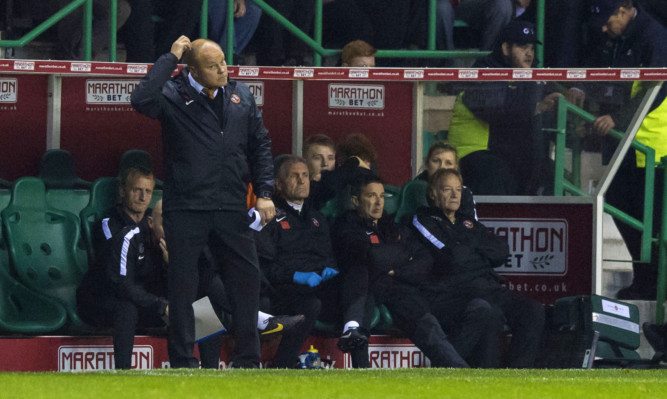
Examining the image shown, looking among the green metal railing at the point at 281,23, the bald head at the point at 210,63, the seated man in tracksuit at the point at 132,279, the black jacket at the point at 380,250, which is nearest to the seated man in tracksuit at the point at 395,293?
the black jacket at the point at 380,250

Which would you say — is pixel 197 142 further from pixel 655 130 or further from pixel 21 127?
pixel 655 130

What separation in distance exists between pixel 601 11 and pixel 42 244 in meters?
5.99

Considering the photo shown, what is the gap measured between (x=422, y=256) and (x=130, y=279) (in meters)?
2.14

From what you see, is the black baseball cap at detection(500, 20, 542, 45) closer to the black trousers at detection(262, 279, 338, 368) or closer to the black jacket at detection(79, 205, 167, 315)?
the black trousers at detection(262, 279, 338, 368)

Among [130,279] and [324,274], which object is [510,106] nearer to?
[324,274]

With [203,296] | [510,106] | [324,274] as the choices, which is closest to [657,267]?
[510,106]

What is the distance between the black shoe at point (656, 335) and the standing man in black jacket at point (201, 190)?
341 centimetres

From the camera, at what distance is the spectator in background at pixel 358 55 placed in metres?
12.7

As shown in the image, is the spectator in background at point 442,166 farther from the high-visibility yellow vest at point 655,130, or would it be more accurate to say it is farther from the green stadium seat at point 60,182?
the green stadium seat at point 60,182

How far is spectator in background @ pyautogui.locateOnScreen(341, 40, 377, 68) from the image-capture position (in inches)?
502

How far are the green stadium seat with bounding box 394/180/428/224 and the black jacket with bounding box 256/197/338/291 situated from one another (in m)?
0.79

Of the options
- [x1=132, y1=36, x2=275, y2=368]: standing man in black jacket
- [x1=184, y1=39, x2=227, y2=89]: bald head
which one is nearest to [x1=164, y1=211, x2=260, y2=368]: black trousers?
[x1=132, y1=36, x2=275, y2=368]: standing man in black jacket

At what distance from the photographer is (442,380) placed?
830 centimetres

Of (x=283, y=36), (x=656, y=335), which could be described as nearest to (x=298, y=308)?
(x=656, y=335)
